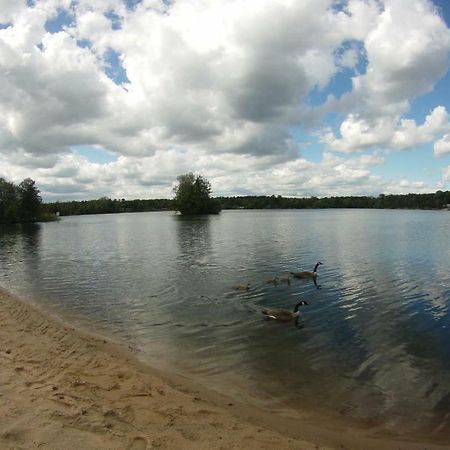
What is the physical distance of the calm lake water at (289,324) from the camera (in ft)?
31.3

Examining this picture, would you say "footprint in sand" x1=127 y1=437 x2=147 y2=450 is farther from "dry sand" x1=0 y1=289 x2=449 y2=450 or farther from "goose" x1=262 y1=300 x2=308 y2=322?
"goose" x1=262 y1=300 x2=308 y2=322

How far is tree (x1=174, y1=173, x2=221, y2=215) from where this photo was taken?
480ft

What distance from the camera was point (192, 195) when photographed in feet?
481

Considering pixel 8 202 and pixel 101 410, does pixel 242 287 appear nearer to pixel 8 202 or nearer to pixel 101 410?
pixel 101 410

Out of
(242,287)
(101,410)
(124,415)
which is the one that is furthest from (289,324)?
(101,410)

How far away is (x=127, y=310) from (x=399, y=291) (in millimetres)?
13976

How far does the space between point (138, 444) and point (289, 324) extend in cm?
975

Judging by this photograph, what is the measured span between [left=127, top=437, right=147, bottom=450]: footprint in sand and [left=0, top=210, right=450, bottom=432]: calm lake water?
3496 millimetres

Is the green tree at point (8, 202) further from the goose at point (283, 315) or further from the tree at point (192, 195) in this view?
the goose at point (283, 315)

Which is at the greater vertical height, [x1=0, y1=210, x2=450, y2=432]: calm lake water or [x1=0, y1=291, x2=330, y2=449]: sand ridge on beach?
[x1=0, y1=291, x2=330, y2=449]: sand ridge on beach

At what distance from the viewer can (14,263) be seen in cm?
→ 3322

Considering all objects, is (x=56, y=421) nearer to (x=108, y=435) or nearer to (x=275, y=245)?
(x=108, y=435)

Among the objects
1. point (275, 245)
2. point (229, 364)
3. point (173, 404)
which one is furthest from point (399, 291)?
point (275, 245)

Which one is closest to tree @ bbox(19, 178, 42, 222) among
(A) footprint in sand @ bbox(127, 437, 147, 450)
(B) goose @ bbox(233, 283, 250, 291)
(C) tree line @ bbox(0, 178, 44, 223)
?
(C) tree line @ bbox(0, 178, 44, 223)
